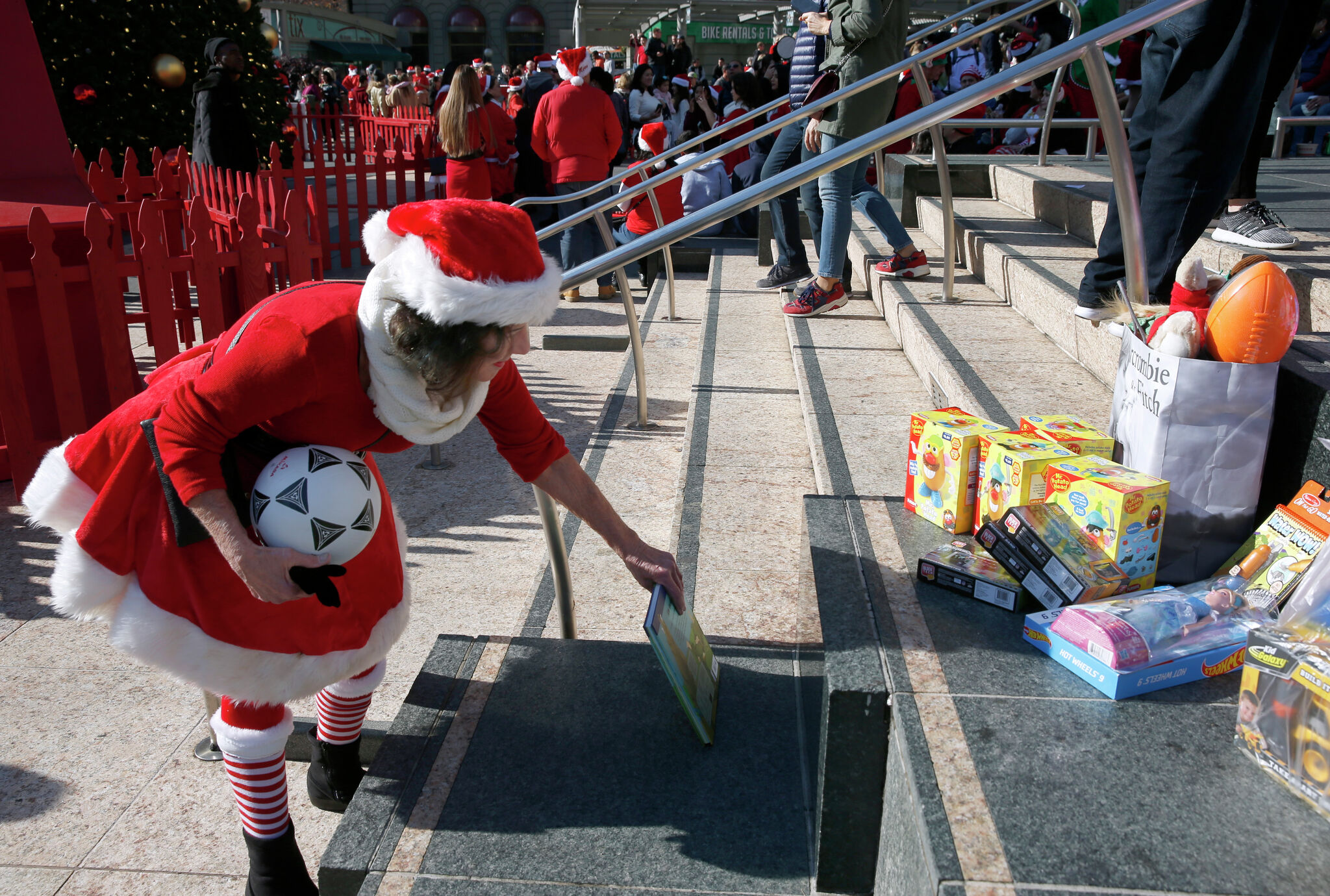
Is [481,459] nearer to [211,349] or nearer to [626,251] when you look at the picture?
[626,251]

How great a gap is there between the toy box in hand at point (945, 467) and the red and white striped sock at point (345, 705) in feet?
4.22

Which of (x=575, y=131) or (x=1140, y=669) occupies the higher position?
(x=575, y=131)

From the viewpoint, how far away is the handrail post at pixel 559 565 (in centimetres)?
248

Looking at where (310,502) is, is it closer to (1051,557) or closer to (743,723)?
(743,723)

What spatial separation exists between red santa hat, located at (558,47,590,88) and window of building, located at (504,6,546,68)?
4033cm

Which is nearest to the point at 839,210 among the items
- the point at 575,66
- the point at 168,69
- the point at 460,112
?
the point at 575,66

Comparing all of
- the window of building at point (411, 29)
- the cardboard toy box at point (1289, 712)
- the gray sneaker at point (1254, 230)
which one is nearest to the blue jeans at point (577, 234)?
the gray sneaker at point (1254, 230)

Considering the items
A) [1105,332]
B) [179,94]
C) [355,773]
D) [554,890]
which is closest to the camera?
[554,890]

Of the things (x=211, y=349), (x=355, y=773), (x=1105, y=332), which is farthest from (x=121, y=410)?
(x=1105, y=332)

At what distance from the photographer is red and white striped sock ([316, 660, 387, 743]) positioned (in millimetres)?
2209

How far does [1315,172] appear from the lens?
6.11 meters

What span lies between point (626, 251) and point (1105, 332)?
5.45 ft

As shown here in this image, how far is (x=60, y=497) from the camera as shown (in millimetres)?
1854

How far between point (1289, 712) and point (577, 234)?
23.5 ft
